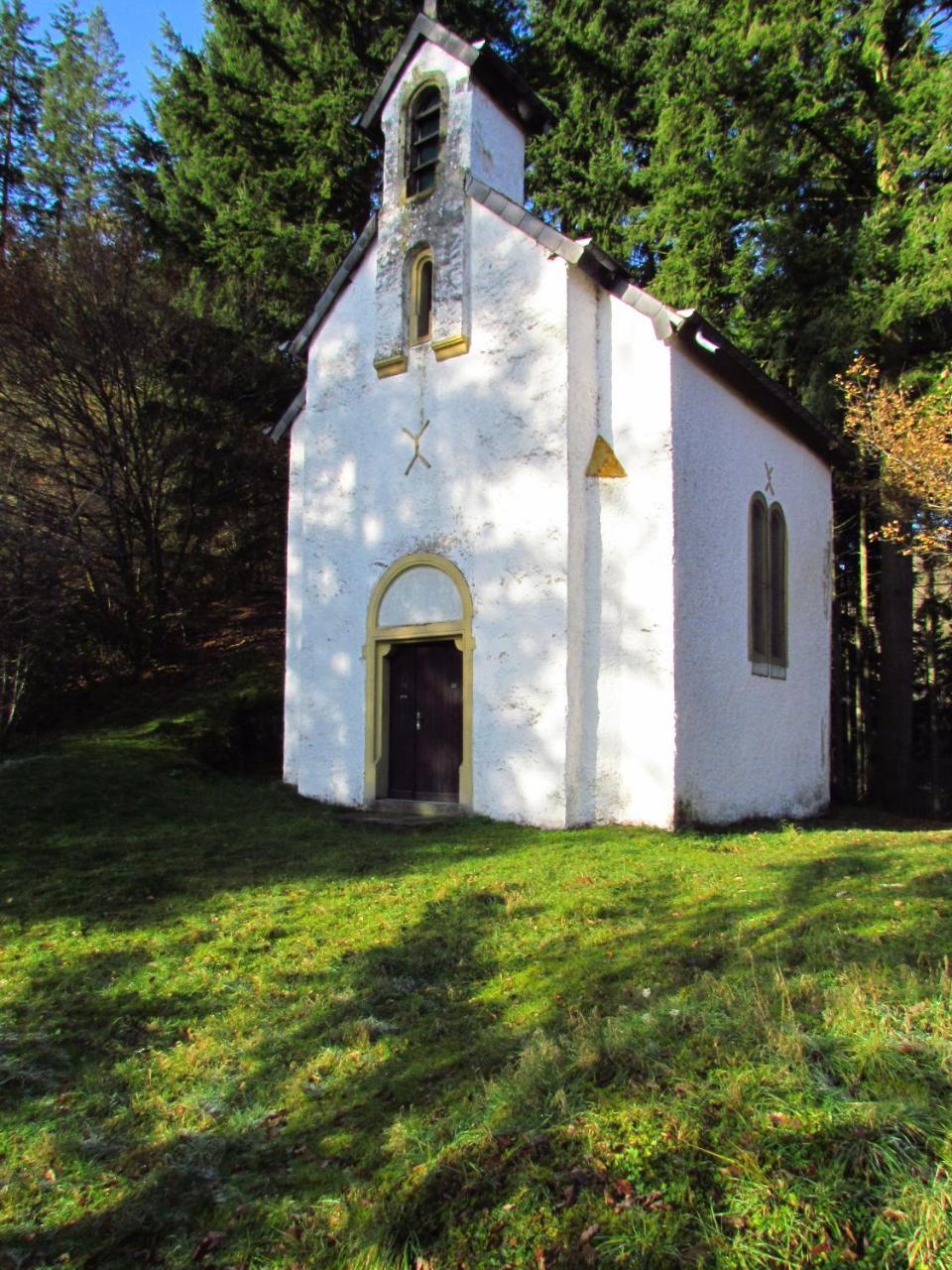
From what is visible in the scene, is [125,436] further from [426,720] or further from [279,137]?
[426,720]

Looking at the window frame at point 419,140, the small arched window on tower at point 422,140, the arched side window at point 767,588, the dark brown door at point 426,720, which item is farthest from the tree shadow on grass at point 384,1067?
the small arched window on tower at point 422,140

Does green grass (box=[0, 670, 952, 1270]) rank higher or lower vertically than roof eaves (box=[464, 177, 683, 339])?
lower

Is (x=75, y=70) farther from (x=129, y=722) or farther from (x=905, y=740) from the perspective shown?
(x=905, y=740)

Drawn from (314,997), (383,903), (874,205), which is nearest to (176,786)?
(383,903)

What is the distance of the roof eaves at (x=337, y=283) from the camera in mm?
13445

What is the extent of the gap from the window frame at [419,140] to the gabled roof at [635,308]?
2.42 ft

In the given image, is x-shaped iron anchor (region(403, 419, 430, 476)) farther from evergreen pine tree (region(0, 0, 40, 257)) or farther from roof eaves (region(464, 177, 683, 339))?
evergreen pine tree (region(0, 0, 40, 257))

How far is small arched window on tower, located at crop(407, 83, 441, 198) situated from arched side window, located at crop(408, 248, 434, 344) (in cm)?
98

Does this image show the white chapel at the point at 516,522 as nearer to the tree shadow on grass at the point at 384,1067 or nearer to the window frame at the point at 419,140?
the window frame at the point at 419,140

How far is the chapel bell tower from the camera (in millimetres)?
12328

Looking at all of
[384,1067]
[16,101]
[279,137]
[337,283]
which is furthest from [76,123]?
[384,1067]

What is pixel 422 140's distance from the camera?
1306 cm

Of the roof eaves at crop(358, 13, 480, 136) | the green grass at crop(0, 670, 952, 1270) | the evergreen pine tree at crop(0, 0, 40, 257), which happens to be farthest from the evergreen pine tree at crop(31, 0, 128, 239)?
the green grass at crop(0, 670, 952, 1270)

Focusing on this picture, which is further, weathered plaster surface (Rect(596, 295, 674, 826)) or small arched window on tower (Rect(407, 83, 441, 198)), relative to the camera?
small arched window on tower (Rect(407, 83, 441, 198))
